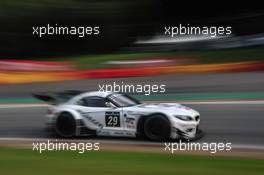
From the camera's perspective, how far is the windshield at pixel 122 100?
696 cm

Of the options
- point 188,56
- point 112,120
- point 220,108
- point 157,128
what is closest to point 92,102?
point 112,120

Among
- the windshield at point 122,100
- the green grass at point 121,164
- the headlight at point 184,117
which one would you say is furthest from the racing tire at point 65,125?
the headlight at point 184,117

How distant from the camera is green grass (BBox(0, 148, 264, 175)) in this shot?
6406mm

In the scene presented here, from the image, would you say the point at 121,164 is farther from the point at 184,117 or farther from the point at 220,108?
the point at 220,108

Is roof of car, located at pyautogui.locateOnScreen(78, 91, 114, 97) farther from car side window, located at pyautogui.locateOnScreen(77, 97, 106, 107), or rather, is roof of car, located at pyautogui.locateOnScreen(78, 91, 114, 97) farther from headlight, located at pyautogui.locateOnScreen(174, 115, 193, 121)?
headlight, located at pyautogui.locateOnScreen(174, 115, 193, 121)

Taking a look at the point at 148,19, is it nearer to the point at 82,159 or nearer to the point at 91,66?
the point at 91,66

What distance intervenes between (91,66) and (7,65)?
101 centimetres

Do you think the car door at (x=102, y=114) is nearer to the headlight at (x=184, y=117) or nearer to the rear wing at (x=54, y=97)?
the rear wing at (x=54, y=97)

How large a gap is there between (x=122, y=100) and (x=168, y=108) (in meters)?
0.53

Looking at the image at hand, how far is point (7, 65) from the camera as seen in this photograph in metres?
7.23

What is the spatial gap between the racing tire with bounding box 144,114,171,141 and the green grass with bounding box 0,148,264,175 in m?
0.25

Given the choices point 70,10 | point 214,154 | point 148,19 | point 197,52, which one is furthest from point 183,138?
point 70,10

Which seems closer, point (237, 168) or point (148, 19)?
point (237, 168)

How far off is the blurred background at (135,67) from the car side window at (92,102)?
146 millimetres
